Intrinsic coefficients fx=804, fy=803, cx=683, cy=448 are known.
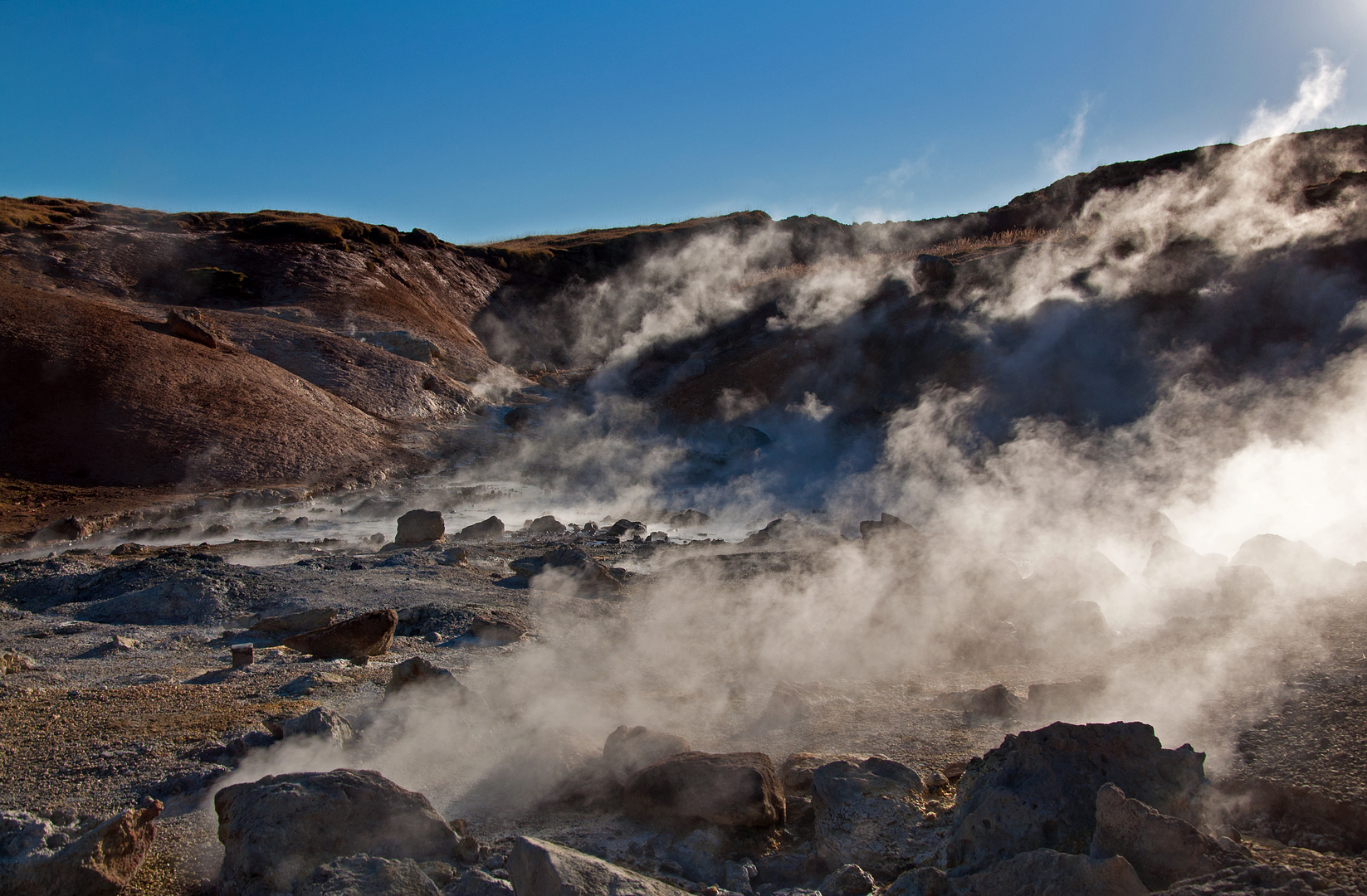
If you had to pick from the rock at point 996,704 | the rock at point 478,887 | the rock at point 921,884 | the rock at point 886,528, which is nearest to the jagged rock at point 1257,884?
the rock at point 921,884

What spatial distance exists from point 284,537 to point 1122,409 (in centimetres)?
1374

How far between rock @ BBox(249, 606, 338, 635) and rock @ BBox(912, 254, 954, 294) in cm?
1604

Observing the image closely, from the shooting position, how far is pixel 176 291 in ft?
78.3

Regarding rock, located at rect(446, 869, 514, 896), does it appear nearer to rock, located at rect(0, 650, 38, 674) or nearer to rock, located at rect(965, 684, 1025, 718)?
rock, located at rect(965, 684, 1025, 718)

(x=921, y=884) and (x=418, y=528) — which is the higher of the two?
(x=418, y=528)

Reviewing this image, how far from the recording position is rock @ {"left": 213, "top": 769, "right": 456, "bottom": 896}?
238cm

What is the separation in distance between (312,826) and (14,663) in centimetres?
328

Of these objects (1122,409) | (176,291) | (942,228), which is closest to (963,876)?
(1122,409)

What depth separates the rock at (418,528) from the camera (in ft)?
34.5

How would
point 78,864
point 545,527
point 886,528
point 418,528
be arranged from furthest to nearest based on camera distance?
point 545,527
point 418,528
point 886,528
point 78,864

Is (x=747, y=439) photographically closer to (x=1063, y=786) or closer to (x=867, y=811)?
(x=867, y=811)

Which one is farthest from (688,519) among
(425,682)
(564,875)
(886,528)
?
(564,875)

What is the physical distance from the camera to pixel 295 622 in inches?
229

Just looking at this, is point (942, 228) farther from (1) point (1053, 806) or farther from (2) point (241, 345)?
(1) point (1053, 806)
